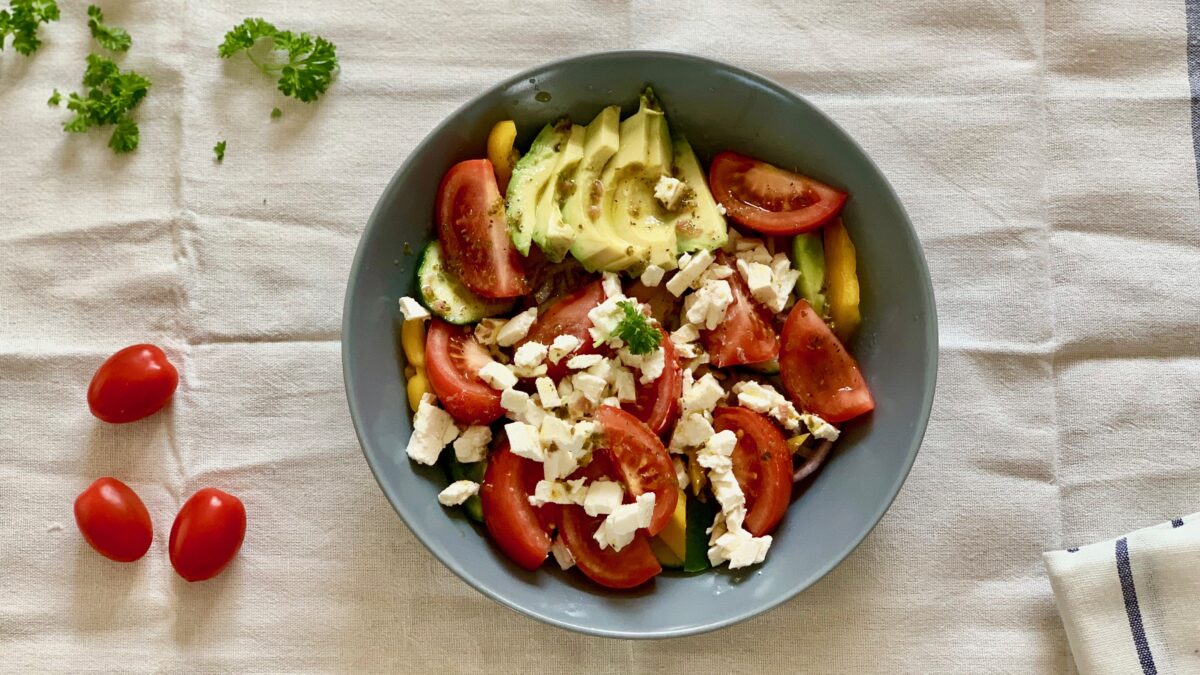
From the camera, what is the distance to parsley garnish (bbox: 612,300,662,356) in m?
1.95

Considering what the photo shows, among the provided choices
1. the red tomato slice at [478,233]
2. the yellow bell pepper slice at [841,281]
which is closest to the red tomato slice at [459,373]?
the red tomato slice at [478,233]

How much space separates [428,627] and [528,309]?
29.6 inches

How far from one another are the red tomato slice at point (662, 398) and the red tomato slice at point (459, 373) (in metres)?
0.28

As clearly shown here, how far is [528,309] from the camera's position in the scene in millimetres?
2109

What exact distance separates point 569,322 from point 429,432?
13.9 inches

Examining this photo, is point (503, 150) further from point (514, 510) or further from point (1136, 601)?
point (1136, 601)

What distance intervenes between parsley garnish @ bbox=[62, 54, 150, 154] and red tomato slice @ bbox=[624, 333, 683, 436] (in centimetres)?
131

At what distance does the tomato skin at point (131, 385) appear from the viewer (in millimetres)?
2232

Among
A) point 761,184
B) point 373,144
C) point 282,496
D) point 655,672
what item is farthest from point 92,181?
point 655,672

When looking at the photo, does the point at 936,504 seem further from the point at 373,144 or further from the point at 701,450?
the point at 373,144

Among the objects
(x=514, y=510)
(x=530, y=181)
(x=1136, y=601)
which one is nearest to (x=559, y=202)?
(x=530, y=181)

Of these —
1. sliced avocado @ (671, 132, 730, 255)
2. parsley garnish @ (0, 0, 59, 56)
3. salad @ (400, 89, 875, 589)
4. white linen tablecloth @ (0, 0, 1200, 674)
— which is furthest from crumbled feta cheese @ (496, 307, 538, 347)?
parsley garnish @ (0, 0, 59, 56)

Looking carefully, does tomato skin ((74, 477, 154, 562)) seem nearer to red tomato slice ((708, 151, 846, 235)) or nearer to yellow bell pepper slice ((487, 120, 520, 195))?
yellow bell pepper slice ((487, 120, 520, 195))

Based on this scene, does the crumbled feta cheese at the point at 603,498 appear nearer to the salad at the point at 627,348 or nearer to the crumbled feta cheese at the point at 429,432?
the salad at the point at 627,348
